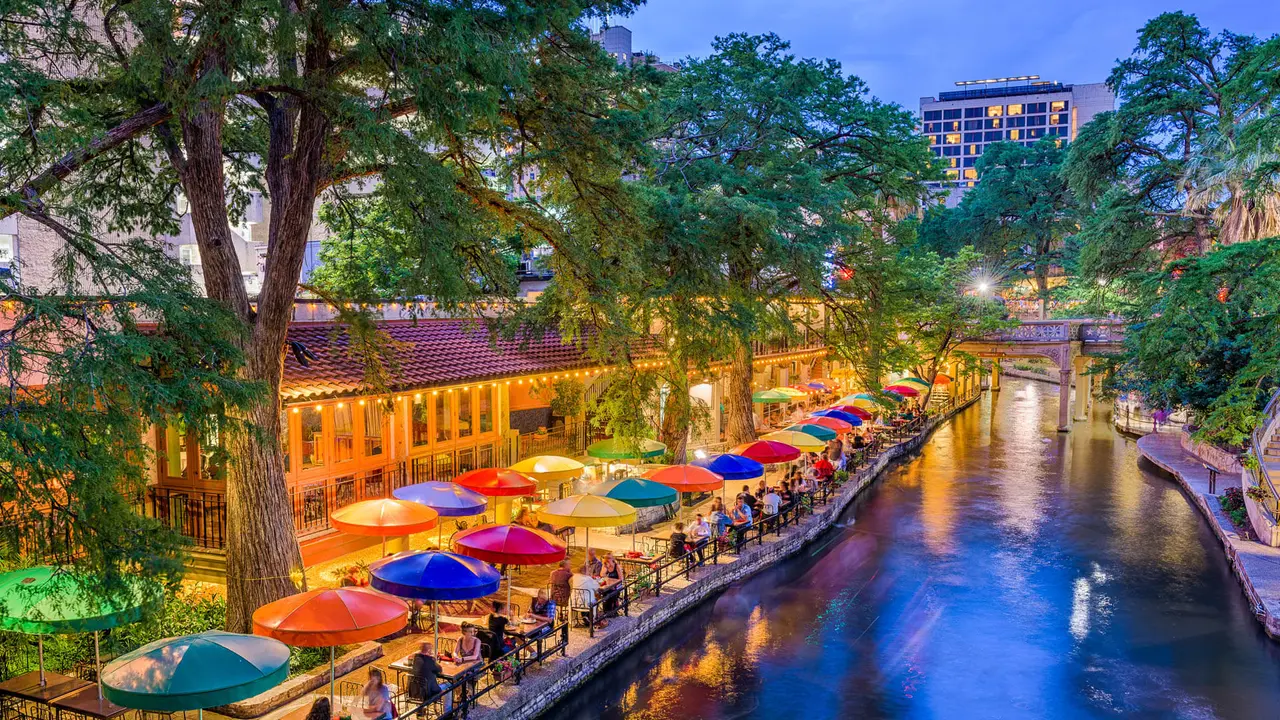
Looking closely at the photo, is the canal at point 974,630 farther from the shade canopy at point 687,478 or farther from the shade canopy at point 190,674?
the shade canopy at point 190,674

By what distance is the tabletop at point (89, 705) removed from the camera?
1043cm

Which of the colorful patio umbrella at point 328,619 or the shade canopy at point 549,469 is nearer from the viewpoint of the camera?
the colorful patio umbrella at point 328,619

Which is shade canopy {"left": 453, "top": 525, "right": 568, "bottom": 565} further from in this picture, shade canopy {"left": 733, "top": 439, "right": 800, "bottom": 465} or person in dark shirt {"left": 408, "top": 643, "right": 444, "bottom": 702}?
shade canopy {"left": 733, "top": 439, "right": 800, "bottom": 465}

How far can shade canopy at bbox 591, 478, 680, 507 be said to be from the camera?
18.8 meters

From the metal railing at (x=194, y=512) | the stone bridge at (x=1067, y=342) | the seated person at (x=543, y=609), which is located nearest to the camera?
the seated person at (x=543, y=609)

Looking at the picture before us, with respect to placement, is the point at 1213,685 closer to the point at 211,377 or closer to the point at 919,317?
the point at 211,377

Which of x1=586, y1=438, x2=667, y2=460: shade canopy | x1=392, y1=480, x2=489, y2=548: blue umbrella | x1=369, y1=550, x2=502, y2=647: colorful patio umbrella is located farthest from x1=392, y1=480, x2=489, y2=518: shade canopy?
x1=586, y1=438, x2=667, y2=460: shade canopy

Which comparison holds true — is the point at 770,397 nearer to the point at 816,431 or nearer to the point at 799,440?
the point at 816,431

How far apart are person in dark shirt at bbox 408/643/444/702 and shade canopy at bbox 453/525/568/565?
2583 millimetres

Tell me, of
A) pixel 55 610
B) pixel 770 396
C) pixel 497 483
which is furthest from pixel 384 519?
pixel 770 396

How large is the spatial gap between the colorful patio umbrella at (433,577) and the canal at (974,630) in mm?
2445

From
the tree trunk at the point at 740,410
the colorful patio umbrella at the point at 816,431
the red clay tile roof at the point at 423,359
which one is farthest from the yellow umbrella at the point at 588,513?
the tree trunk at the point at 740,410

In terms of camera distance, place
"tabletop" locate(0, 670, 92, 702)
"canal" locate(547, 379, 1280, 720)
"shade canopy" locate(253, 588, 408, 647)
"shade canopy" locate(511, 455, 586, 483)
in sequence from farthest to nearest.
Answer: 1. "shade canopy" locate(511, 455, 586, 483)
2. "canal" locate(547, 379, 1280, 720)
3. "tabletop" locate(0, 670, 92, 702)
4. "shade canopy" locate(253, 588, 408, 647)

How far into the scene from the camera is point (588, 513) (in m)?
16.9
